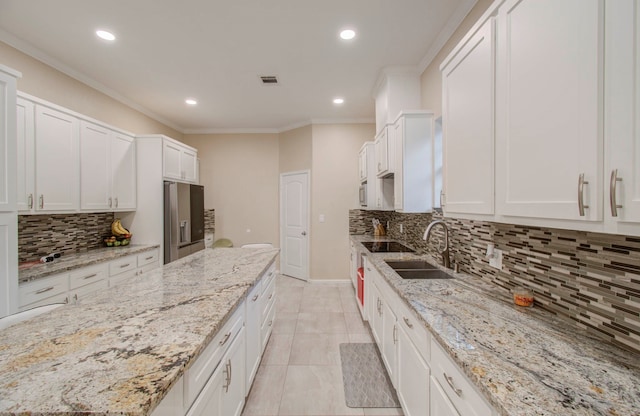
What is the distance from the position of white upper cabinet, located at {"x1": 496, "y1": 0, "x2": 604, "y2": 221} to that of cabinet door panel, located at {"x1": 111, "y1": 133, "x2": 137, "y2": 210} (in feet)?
13.3

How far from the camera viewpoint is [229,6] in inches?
83.2

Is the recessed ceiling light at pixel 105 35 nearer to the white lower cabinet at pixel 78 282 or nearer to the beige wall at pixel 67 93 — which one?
the beige wall at pixel 67 93

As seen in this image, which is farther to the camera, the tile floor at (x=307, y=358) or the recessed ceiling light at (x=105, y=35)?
the recessed ceiling light at (x=105, y=35)

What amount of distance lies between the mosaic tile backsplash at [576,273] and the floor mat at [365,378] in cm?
113

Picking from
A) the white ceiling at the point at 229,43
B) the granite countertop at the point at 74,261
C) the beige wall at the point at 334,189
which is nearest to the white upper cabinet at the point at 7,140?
the granite countertop at the point at 74,261

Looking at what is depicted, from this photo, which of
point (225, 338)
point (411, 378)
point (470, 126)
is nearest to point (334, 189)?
point (470, 126)

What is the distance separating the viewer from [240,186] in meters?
Answer: 5.40

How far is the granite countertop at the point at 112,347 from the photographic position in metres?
0.69

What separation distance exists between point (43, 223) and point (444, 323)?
12.4 ft

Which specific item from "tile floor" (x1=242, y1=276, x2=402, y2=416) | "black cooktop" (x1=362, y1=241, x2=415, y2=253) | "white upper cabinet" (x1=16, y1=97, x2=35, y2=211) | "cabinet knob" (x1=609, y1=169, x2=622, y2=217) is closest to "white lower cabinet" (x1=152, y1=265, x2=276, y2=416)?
"tile floor" (x1=242, y1=276, x2=402, y2=416)

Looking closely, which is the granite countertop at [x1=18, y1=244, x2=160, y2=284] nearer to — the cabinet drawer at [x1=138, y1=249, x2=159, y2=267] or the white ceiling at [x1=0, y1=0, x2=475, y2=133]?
the cabinet drawer at [x1=138, y1=249, x2=159, y2=267]

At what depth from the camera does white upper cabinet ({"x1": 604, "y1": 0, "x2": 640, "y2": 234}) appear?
64cm

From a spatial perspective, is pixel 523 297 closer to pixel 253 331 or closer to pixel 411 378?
pixel 411 378

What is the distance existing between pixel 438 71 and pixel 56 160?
3.85 meters
